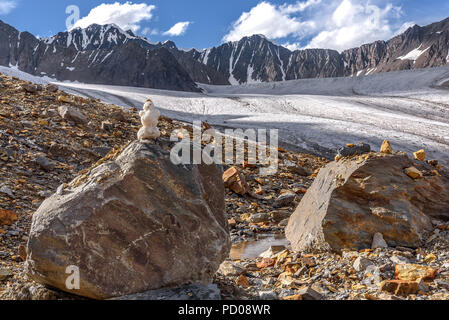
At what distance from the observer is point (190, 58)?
352 feet

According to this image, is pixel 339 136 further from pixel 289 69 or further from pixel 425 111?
pixel 289 69

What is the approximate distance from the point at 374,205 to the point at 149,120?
313 centimetres

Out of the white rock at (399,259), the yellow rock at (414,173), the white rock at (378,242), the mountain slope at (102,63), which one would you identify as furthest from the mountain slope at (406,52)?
the white rock at (399,259)

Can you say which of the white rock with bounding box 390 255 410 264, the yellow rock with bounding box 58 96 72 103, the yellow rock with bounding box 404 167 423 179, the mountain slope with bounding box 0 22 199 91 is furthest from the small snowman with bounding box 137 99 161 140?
the mountain slope with bounding box 0 22 199 91

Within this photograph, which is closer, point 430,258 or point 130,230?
point 130,230

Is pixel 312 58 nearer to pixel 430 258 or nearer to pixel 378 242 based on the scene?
pixel 378 242

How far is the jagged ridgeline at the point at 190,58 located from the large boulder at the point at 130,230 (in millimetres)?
73590

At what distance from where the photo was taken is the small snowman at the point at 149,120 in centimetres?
294

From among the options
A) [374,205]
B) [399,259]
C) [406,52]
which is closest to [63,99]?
[374,205]

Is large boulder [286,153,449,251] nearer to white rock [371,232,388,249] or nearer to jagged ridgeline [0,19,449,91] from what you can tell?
white rock [371,232,388,249]

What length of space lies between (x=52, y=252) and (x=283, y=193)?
6.01m

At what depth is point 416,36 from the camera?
112750mm

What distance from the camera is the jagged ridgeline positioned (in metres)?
81.6

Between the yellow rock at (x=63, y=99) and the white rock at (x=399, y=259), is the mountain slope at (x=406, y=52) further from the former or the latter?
the white rock at (x=399, y=259)
